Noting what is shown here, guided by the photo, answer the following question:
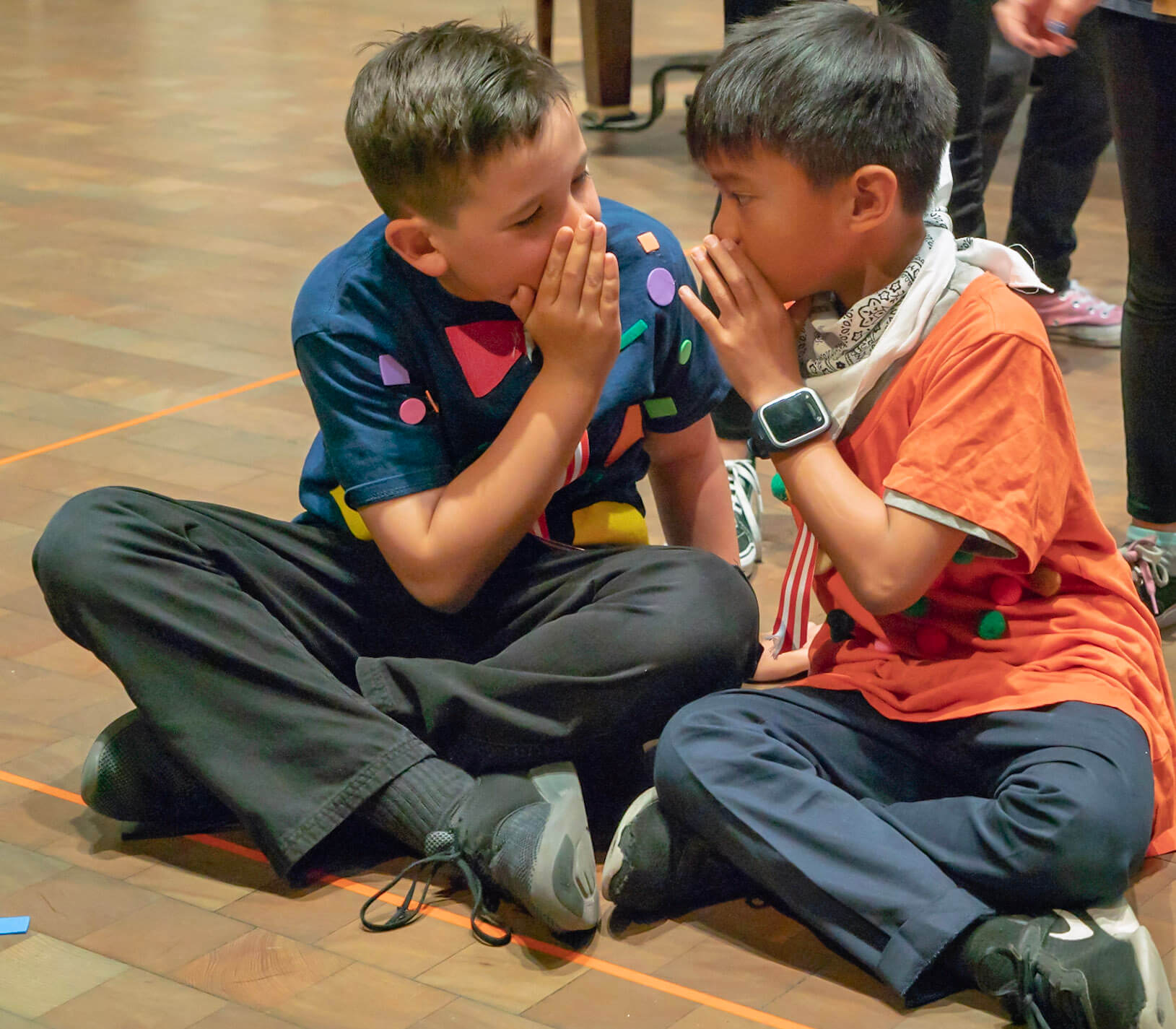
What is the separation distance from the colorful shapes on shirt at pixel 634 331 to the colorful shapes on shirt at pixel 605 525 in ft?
0.51

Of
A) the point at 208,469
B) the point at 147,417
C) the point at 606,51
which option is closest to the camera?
the point at 208,469

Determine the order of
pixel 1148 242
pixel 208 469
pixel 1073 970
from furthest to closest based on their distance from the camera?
1. pixel 208 469
2. pixel 1148 242
3. pixel 1073 970

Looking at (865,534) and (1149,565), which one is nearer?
(865,534)

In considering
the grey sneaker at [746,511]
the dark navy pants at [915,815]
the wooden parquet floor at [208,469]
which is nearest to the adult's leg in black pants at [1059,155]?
the wooden parquet floor at [208,469]

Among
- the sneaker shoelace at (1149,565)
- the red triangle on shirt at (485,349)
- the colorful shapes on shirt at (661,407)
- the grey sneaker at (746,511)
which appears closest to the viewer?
the red triangle on shirt at (485,349)

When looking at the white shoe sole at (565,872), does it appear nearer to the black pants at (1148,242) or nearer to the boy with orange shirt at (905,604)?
the boy with orange shirt at (905,604)

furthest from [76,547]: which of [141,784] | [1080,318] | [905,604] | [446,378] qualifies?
[1080,318]

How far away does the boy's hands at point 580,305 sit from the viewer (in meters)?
1.28

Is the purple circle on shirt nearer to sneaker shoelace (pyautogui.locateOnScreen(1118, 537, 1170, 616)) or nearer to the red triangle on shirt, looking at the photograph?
the red triangle on shirt

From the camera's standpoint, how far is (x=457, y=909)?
4.01 feet

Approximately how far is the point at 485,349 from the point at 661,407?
7.6 inches

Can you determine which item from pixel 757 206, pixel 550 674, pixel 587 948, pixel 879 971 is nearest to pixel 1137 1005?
pixel 879 971

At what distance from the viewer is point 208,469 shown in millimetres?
2100

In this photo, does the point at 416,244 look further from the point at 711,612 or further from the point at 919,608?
the point at 919,608
